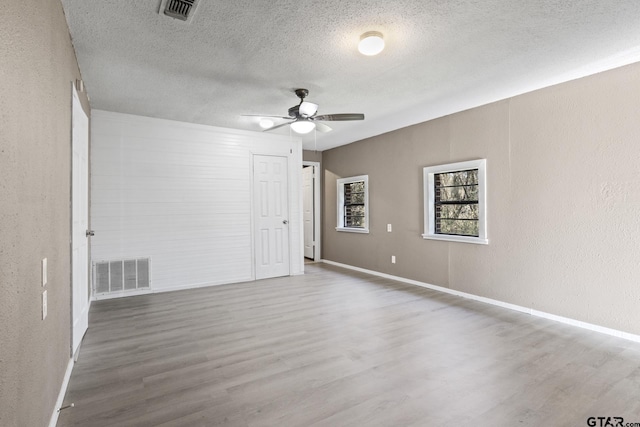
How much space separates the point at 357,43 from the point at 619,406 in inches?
124

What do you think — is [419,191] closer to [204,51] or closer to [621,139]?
[621,139]

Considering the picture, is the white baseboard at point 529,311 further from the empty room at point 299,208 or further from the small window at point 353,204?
the small window at point 353,204

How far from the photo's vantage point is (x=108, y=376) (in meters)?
2.49

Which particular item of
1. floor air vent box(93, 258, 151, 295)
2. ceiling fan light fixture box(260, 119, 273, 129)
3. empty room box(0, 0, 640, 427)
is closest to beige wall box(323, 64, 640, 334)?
empty room box(0, 0, 640, 427)

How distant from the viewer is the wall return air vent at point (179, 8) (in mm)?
2178

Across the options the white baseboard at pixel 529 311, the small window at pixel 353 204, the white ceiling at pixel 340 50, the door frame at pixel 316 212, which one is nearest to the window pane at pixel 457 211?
the white baseboard at pixel 529 311

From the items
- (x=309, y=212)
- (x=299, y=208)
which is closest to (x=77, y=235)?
(x=299, y=208)

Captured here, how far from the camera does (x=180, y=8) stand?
224cm

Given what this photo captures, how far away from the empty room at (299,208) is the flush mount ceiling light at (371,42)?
2 centimetres

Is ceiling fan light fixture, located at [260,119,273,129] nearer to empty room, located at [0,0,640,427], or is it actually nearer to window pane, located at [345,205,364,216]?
empty room, located at [0,0,640,427]

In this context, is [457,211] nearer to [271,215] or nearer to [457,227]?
[457,227]

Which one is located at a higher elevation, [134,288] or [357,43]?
[357,43]

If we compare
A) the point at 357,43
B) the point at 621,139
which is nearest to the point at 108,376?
the point at 357,43

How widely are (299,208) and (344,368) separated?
3909 mm
